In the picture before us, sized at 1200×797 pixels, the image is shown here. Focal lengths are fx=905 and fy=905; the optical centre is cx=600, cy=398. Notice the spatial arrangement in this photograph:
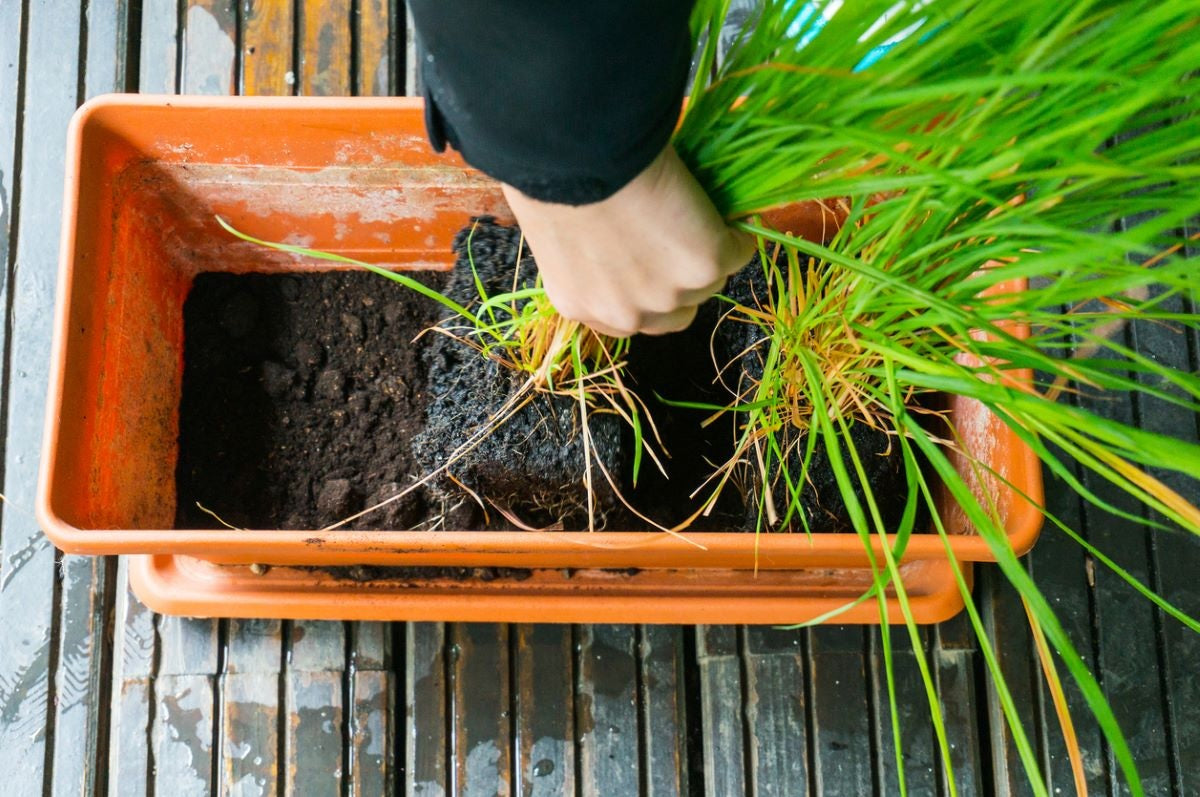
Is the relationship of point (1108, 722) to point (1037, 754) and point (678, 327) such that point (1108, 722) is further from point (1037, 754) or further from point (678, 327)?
point (1037, 754)

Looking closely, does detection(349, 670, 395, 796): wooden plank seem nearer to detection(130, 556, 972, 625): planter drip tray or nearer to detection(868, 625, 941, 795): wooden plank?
detection(130, 556, 972, 625): planter drip tray

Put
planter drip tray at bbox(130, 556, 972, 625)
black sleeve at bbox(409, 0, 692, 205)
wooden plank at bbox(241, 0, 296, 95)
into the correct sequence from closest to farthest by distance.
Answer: black sleeve at bbox(409, 0, 692, 205) → planter drip tray at bbox(130, 556, 972, 625) → wooden plank at bbox(241, 0, 296, 95)

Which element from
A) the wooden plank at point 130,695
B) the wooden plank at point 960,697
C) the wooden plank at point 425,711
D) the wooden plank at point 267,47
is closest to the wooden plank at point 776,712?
the wooden plank at point 960,697

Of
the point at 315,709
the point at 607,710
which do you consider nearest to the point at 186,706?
the point at 315,709

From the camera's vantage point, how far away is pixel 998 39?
39 centimetres

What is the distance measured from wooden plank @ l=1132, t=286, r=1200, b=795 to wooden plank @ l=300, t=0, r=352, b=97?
2.35 ft

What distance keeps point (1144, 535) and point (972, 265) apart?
43 centimetres

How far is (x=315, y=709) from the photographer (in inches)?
28.0

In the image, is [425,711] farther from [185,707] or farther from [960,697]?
[960,697]

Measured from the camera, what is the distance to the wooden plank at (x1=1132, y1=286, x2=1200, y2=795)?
2.37 ft

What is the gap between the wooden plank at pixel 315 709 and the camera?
0.71m

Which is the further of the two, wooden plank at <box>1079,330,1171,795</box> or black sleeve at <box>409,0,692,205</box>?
Answer: wooden plank at <box>1079,330,1171,795</box>

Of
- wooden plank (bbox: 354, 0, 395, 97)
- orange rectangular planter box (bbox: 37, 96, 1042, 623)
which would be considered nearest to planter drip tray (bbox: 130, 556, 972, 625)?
orange rectangular planter box (bbox: 37, 96, 1042, 623)

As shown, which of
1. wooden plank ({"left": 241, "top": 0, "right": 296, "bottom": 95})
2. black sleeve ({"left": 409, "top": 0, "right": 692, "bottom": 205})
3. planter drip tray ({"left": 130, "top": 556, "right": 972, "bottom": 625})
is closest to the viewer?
black sleeve ({"left": 409, "top": 0, "right": 692, "bottom": 205})
